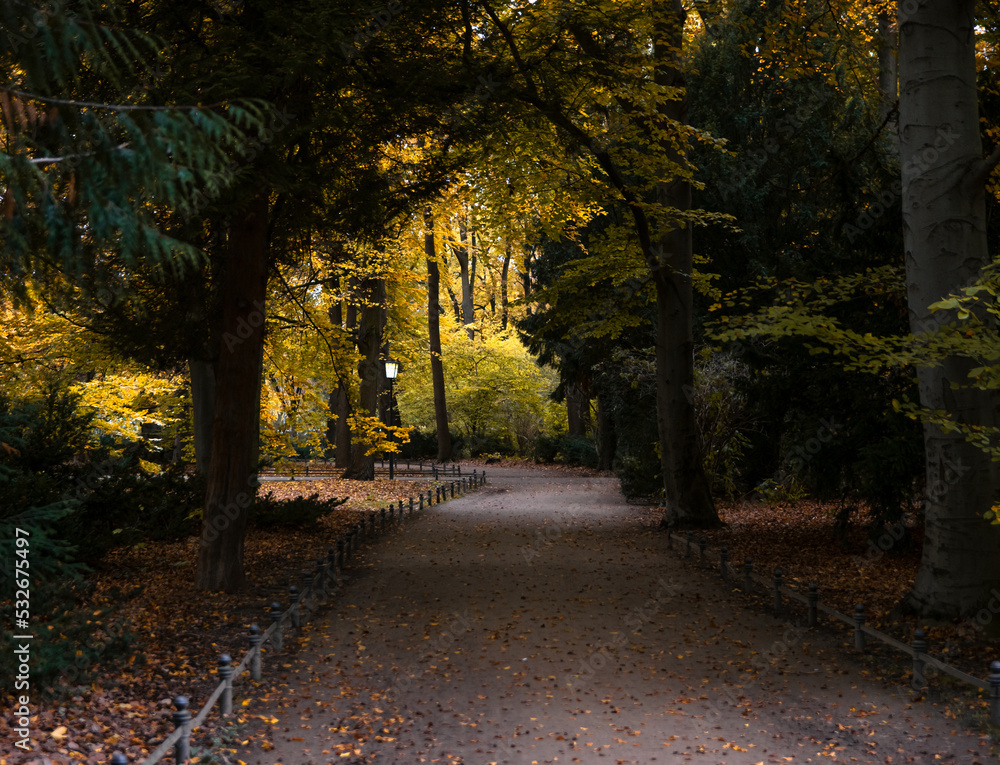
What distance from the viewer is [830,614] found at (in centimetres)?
923

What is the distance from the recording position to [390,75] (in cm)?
Result: 1017

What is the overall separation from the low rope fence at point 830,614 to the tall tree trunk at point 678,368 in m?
0.94

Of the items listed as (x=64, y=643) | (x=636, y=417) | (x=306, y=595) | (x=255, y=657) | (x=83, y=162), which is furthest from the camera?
(x=636, y=417)

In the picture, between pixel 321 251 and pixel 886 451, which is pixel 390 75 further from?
pixel 886 451

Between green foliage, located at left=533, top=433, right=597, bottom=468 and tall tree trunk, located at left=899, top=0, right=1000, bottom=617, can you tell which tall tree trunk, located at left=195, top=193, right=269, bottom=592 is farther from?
green foliage, located at left=533, top=433, right=597, bottom=468

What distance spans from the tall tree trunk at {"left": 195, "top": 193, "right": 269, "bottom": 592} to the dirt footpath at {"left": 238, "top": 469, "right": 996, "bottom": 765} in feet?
5.14

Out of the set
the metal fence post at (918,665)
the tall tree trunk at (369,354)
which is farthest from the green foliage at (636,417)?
the metal fence post at (918,665)

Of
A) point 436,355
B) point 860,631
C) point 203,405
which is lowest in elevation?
point 860,631

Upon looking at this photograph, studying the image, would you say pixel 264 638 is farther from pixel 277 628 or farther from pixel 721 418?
pixel 721 418

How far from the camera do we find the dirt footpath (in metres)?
5.84

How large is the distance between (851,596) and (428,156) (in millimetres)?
8330

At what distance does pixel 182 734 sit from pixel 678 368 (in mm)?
12342

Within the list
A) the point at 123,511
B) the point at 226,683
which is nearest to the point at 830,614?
the point at 226,683

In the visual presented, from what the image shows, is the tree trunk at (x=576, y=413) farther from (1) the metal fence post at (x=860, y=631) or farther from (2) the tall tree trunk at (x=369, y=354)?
(1) the metal fence post at (x=860, y=631)
